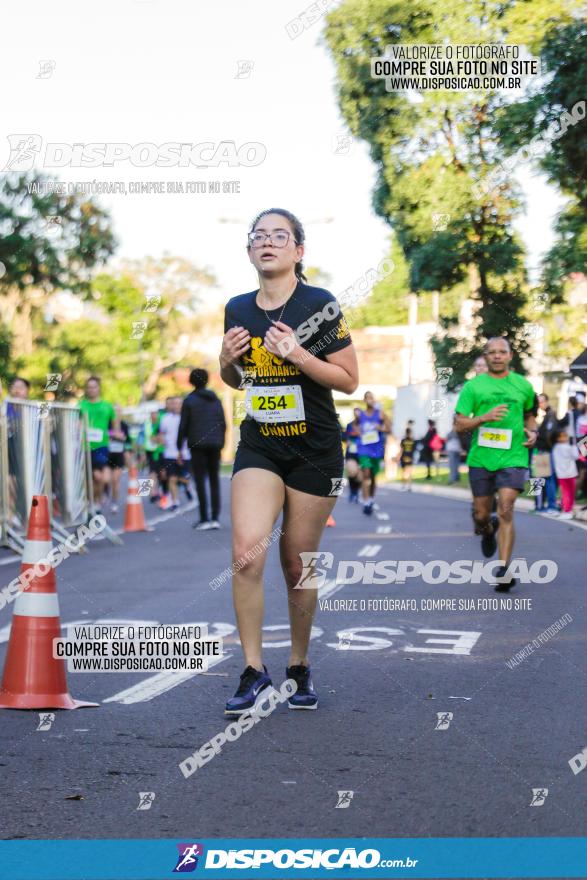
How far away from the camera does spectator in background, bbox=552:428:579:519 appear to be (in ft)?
67.1

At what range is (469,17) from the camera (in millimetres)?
28453

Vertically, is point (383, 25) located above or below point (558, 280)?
above

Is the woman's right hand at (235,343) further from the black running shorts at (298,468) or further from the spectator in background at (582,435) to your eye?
the spectator in background at (582,435)

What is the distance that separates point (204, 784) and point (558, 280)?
2240 centimetres

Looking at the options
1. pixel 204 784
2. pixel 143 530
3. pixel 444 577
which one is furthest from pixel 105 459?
pixel 204 784

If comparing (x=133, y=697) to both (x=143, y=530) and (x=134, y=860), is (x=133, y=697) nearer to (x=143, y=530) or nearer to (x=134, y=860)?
(x=134, y=860)

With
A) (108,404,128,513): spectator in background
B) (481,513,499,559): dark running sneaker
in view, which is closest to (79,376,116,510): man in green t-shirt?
(108,404,128,513): spectator in background

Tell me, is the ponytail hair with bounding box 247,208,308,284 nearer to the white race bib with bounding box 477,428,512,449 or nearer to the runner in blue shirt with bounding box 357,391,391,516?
the white race bib with bounding box 477,428,512,449

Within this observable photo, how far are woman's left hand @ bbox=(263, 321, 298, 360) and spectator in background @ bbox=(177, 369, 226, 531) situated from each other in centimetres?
1124

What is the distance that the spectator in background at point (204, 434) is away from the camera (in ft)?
55.6

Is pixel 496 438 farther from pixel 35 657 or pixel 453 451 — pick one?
pixel 453 451

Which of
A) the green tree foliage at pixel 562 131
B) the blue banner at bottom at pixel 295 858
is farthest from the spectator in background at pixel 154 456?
the blue banner at bottom at pixel 295 858

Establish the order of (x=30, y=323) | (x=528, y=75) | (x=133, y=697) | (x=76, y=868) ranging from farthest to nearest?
(x=30, y=323), (x=528, y=75), (x=133, y=697), (x=76, y=868)

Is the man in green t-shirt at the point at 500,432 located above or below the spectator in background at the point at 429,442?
above
